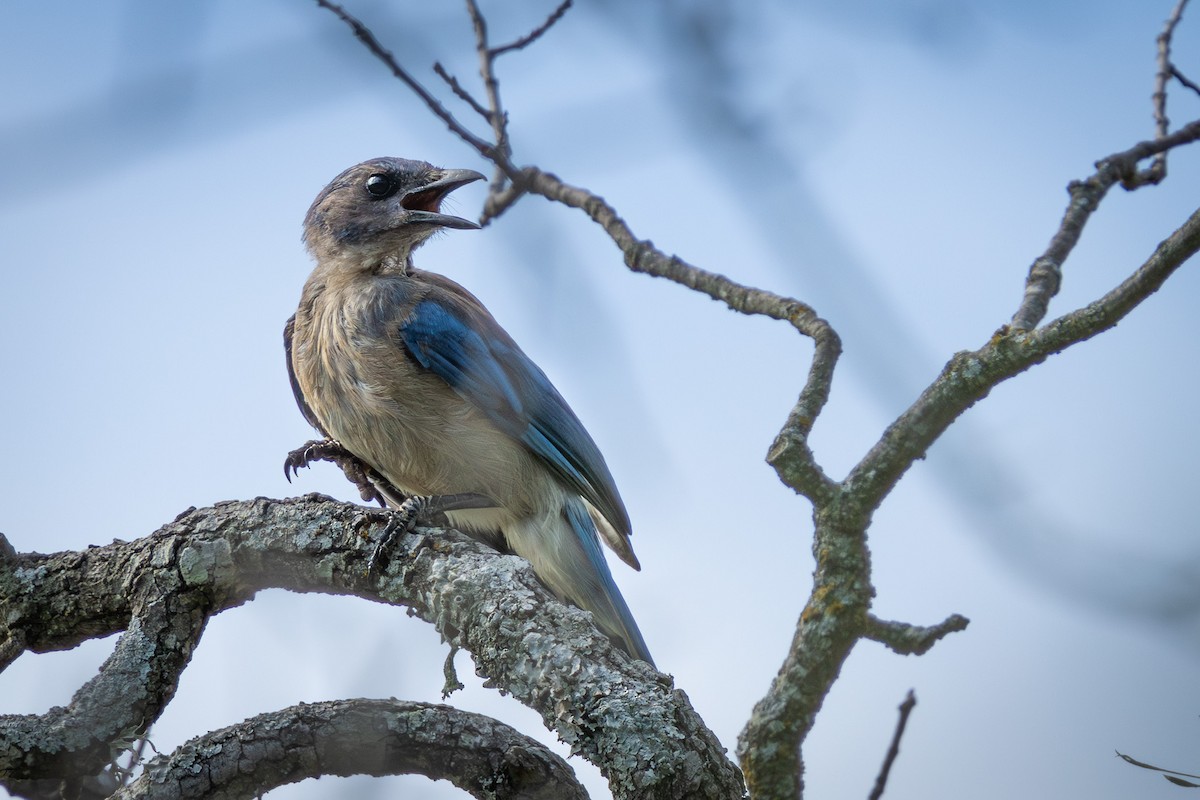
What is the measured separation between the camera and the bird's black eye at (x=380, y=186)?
5.79 meters

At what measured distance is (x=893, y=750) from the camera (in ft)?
8.79

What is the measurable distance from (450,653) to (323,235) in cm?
285

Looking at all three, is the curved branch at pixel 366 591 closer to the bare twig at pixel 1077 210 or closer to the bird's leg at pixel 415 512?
the bird's leg at pixel 415 512

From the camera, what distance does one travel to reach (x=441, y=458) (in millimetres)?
4797

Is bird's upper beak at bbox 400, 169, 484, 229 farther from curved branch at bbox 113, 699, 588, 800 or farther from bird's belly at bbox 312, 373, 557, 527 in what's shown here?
curved branch at bbox 113, 699, 588, 800

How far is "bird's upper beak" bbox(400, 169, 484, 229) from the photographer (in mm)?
5469

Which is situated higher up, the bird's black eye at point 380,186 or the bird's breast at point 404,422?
the bird's black eye at point 380,186

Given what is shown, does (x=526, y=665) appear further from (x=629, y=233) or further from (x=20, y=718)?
(x=629, y=233)

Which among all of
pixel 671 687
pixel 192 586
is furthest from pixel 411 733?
pixel 192 586

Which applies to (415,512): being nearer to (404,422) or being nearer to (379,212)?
(404,422)

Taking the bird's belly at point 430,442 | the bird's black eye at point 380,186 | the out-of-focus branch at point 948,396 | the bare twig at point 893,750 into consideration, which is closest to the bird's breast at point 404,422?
the bird's belly at point 430,442

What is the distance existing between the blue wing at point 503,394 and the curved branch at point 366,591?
4.02 feet

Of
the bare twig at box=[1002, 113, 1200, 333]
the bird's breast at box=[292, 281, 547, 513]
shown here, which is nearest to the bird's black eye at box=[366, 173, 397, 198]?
the bird's breast at box=[292, 281, 547, 513]

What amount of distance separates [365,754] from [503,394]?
2232mm
